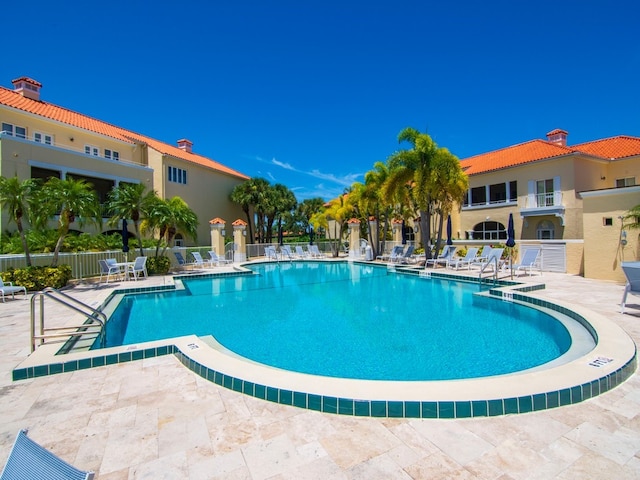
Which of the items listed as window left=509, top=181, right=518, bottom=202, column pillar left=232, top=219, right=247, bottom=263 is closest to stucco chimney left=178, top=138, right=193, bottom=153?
column pillar left=232, top=219, right=247, bottom=263

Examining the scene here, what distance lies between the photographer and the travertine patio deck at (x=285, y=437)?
249 cm

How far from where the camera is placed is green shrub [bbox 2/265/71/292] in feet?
36.2

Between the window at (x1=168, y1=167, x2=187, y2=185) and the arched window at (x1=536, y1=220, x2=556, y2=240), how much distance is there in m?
27.0

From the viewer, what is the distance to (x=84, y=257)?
14.1m

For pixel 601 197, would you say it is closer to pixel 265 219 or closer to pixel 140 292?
pixel 140 292

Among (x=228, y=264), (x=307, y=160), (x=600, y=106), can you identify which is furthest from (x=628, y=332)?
(x=307, y=160)

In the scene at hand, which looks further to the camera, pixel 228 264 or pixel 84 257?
pixel 228 264

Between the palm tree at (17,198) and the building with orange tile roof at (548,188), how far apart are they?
1969 cm

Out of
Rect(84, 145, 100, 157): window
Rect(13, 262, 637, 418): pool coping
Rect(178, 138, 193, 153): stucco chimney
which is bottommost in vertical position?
Rect(13, 262, 637, 418): pool coping

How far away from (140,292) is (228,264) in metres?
9.98

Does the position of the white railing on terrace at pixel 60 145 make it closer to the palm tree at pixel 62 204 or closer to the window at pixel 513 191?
the palm tree at pixel 62 204

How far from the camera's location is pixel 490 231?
25.6 meters

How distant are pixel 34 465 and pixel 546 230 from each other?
28007mm

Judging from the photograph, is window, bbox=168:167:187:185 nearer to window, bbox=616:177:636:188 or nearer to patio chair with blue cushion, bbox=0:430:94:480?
patio chair with blue cushion, bbox=0:430:94:480
